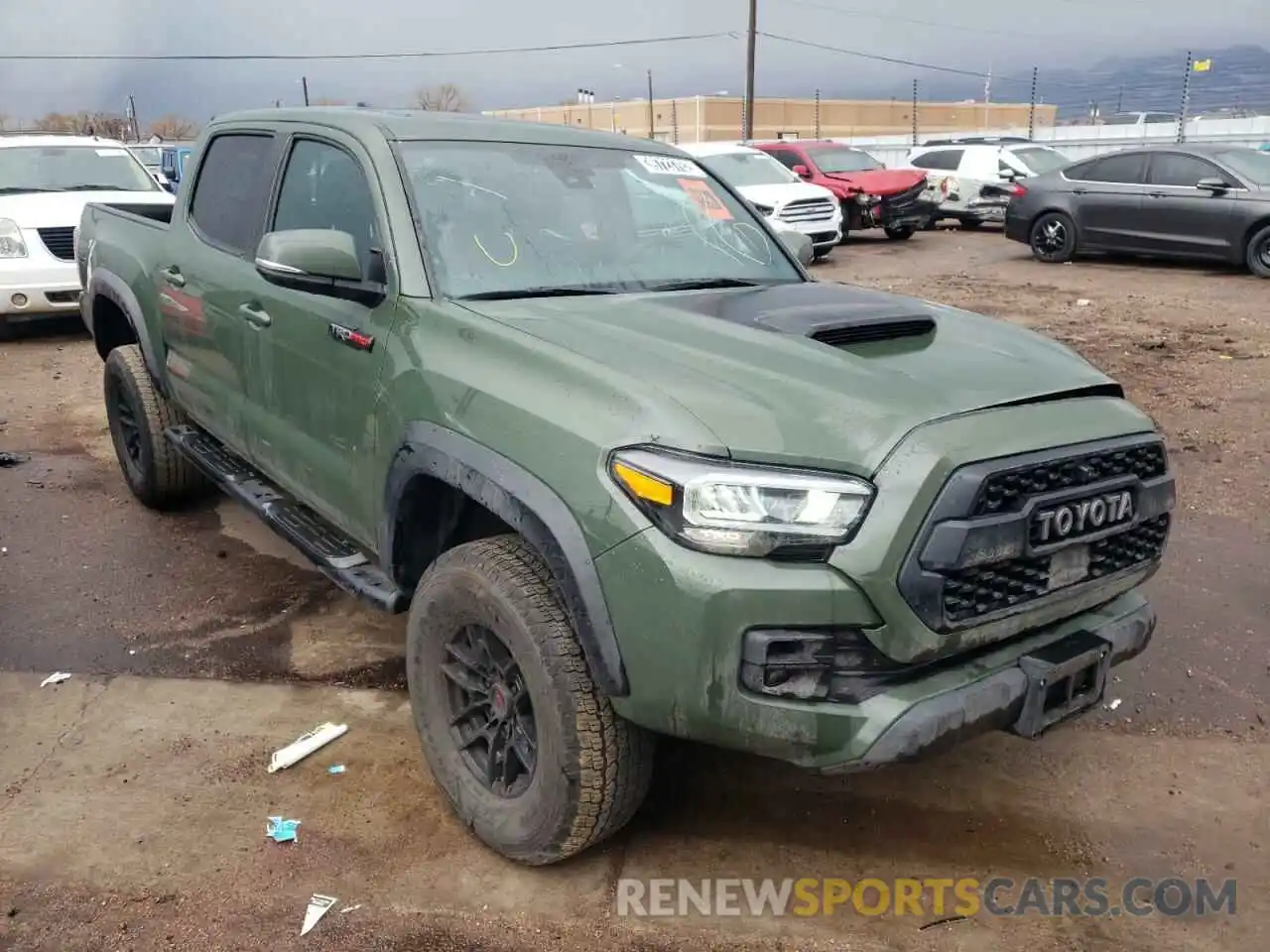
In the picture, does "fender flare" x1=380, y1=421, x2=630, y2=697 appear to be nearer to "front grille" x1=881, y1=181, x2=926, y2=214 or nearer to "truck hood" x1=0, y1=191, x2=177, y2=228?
"truck hood" x1=0, y1=191, x2=177, y2=228

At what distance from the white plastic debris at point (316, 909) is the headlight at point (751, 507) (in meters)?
1.34

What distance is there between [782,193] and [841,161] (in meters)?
3.49

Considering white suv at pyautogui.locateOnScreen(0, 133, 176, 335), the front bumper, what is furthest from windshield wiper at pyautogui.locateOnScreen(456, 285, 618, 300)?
the front bumper

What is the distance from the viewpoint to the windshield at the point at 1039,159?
57.9 ft

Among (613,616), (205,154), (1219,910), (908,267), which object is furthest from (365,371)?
(908,267)

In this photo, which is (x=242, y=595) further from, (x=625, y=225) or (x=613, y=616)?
(x=613, y=616)

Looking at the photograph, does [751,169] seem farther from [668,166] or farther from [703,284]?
[703,284]

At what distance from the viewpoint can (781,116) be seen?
78.3 m

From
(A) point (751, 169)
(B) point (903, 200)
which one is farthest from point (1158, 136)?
(A) point (751, 169)

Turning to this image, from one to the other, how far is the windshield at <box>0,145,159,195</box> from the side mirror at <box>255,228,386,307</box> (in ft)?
28.3

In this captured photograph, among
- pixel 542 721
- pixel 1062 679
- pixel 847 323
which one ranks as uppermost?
pixel 847 323

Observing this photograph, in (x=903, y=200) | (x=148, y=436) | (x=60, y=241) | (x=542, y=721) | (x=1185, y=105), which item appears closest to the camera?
(x=542, y=721)

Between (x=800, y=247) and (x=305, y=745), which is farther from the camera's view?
(x=800, y=247)

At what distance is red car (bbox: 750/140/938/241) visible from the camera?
16.7m
